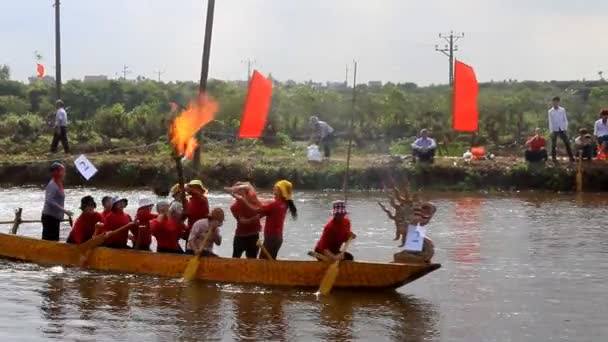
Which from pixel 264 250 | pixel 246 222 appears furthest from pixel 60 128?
pixel 264 250

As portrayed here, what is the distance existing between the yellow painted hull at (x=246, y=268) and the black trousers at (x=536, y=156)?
1689 centimetres

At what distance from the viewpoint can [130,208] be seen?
26531mm

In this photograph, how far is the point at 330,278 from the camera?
14.6m

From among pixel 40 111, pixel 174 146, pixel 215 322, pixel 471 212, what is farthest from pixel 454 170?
pixel 40 111

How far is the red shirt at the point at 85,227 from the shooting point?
1689cm

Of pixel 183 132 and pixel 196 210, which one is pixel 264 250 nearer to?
pixel 196 210

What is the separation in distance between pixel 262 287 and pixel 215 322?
6.66 ft

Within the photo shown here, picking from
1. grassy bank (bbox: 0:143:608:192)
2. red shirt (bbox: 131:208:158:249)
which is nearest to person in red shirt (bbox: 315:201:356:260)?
red shirt (bbox: 131:208:158:249)

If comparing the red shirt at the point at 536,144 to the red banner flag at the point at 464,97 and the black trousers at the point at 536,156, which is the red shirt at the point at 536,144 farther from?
the red banner flag at the point at 464,97

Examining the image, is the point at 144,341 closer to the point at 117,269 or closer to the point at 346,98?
the point at 117,269

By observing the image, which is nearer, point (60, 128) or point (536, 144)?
point (536, 144)

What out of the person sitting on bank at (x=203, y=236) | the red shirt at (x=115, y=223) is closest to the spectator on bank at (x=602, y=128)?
the person sitting on bank at (x=203, y=236)

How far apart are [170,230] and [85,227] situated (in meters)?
1.79

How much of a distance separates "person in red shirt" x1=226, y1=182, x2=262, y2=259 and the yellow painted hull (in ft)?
1.98
